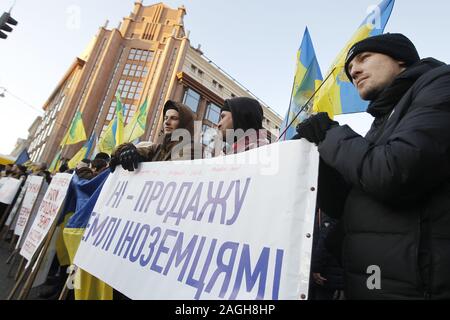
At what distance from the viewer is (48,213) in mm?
3238

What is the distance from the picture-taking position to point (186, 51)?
2752 centimetres

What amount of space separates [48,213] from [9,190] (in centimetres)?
429

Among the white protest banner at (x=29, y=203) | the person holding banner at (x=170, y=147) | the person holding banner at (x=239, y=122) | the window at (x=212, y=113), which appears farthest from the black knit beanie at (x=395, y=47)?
the window at (x=212, y=113)

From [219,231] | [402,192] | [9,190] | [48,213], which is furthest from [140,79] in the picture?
[402,192]

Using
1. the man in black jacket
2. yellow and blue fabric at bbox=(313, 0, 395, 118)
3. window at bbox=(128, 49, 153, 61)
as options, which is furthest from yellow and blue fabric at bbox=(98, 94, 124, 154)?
window at bbox=(128, 49, 153, 61)

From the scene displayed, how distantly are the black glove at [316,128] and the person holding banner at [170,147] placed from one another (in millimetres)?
1224

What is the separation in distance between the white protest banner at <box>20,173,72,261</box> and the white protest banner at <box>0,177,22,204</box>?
3.79 m

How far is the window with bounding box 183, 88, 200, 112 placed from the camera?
85.3 ft

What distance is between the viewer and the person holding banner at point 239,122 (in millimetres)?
2105

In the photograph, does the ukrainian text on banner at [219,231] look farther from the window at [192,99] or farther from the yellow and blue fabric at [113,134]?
the window at [192,99]

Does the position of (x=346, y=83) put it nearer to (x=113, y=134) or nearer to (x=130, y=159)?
(x=130, y=159)

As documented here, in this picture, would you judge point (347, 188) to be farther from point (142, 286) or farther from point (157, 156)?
point (157, 156)

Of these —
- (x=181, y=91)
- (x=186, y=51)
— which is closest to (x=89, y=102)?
(x=181, y=91)

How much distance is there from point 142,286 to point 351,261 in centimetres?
106
